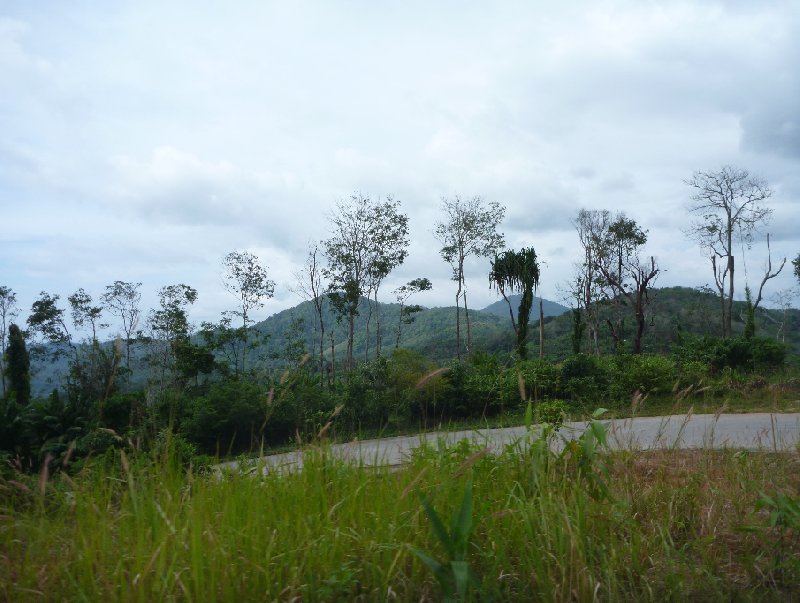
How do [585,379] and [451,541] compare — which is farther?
[585,379]

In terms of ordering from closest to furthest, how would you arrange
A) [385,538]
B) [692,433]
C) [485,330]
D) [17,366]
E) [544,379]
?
1. [385,538]
2. [692,433]
3. [544,379]
4. [17,366]
5. [485,330]

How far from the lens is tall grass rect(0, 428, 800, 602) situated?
2.56m

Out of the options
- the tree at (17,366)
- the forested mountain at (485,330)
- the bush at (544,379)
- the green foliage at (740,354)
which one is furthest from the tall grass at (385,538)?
the tree at (17,366)

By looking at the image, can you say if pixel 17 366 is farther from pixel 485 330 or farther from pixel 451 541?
pixel 485 330

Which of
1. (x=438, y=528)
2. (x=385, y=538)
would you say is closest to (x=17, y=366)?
(x=385, y=538)

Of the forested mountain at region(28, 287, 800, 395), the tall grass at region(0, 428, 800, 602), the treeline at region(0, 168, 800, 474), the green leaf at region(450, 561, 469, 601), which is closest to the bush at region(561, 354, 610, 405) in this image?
the treeline at region(0, 168, 800, 474)

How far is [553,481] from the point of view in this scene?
3.62 metres

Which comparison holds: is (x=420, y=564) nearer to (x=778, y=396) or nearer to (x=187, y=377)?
(x=778, y=396)

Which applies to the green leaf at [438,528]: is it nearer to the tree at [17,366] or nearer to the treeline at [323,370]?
the treeline at [323,370]

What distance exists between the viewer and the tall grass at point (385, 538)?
256cm

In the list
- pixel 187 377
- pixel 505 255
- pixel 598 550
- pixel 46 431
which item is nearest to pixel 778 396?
pixel 598 550

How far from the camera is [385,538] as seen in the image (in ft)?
9.71

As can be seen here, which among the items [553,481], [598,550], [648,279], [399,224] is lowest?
[598,550]

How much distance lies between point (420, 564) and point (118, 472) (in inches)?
92.1
